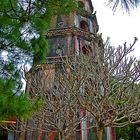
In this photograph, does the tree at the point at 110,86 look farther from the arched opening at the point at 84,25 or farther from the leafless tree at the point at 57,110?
the arched opening at the point at 84,25

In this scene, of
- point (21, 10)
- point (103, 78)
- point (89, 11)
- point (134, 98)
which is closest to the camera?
point (21, 10)

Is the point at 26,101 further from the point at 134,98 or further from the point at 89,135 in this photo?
the point at 89,135

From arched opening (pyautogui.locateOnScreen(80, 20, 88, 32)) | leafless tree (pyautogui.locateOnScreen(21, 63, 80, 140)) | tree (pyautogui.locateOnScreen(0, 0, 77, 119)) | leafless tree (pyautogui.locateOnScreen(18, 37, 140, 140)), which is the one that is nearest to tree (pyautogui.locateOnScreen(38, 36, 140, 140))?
leafless tree (pyautogui.locateOnScreen(18, 37, 140, 140))

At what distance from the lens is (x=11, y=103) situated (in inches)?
152

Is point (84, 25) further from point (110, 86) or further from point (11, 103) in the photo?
point (11, 103)

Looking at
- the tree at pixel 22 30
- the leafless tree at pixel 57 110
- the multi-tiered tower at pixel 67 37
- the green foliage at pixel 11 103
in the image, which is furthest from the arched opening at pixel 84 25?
the green foliage at pixel 11 103

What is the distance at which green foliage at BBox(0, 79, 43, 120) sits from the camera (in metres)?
3.83

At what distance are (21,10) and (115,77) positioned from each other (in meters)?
5.64

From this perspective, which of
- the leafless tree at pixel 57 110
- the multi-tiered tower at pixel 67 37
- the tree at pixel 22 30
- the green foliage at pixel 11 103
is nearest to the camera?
the green foliage at pixel 11 103

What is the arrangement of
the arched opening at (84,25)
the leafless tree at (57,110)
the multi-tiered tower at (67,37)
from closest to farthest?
the leafless tree at (57,110), the multi-tiered tower at (67,37), the arched opening at (84,25)

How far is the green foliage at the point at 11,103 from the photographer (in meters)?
3.83

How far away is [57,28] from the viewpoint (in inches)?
691

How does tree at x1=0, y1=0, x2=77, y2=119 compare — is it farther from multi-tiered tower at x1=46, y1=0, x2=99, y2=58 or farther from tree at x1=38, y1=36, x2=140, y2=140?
multi-tiered tower at x1=46, y1=0, x2=99, y2=58

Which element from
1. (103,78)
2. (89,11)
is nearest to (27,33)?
(103,78)
